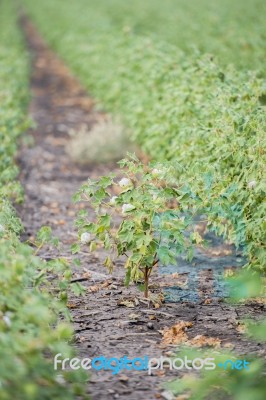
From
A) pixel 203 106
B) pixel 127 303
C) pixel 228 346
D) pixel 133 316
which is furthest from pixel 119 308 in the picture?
pixel 203 106

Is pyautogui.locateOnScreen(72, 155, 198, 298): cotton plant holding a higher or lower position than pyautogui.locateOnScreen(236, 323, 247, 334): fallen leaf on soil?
higher

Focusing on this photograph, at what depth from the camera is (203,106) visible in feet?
20.1

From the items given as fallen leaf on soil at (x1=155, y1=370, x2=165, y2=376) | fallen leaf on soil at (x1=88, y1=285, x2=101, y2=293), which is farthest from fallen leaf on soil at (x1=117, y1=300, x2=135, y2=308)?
A: fallen leaf on soil at (x1=155, y1=370, x2=165, y2=376)

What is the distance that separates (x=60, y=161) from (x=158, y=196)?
5.02 m

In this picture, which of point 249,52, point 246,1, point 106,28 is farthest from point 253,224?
point 246,1

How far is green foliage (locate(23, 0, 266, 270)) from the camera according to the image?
4.46 metres

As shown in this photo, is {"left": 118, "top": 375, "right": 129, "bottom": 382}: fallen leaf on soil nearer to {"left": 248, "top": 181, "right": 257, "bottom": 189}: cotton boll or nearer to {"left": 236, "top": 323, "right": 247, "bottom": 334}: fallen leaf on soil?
{"left": 236, "top": 323, "right": 247, "bottom": 334}: fallen leaf on soil

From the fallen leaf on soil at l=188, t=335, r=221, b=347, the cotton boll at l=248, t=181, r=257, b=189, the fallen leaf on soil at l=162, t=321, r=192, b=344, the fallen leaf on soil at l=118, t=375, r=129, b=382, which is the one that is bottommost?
the fallen leaf on soil at l=118, t=375, r=129, b=382

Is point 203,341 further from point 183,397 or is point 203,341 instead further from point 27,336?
point 27,336

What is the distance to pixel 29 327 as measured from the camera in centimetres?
300

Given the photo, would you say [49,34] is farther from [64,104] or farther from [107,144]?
[107,144]

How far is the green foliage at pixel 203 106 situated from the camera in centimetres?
446

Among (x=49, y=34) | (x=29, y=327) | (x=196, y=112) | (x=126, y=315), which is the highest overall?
(x=49, y=34)

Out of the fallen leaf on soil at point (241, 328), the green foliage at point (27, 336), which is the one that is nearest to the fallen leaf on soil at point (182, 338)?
the fallen leaf on soil at point (241, 328)
